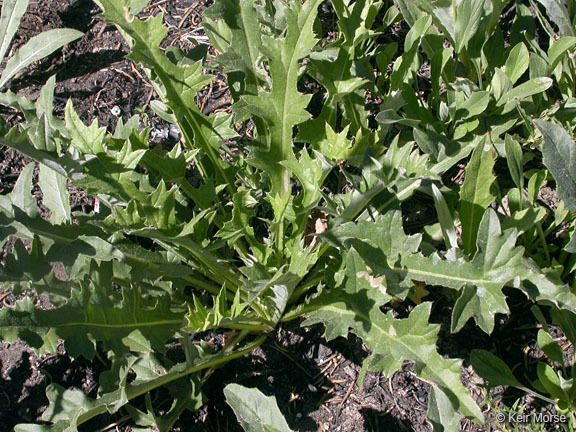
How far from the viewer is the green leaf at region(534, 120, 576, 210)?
1.76 metres

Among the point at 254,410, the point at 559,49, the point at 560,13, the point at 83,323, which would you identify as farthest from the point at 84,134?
the point at 560,13

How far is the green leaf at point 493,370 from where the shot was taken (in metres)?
1.86

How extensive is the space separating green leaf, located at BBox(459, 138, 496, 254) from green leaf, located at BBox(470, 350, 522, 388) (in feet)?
1.18

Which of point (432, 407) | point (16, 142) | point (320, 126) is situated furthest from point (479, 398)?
point (16, 142)

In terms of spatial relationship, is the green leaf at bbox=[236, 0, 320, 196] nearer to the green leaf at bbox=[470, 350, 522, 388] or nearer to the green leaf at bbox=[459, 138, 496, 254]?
the green leaf at bbox=[459, 138, 496, 254]

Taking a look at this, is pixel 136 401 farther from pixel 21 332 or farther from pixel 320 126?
pixel 320 126

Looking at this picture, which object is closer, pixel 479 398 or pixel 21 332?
pixel 21 332

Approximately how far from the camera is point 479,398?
6.54ft

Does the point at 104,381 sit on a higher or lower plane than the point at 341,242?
lower

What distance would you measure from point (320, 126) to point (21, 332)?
1.17 meters

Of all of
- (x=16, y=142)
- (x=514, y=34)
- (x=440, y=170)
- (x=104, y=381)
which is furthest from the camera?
(x=514, y=34)

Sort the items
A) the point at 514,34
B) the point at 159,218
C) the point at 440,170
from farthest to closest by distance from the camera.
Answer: the point at 514,34
the point at 440,170
the point at 159,218

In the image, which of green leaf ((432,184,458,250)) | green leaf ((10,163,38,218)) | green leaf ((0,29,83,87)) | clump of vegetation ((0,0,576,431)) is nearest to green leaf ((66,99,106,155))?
clump of vegetation ((0,0,576,431))

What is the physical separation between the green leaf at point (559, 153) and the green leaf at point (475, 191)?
169 mm
